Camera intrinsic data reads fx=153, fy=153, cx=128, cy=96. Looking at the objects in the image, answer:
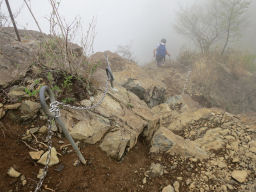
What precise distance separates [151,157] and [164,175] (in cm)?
37

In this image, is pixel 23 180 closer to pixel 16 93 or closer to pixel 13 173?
pixel 13 173

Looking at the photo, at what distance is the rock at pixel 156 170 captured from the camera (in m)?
2.44

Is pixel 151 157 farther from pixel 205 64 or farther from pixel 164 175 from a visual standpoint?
pixel 205 64

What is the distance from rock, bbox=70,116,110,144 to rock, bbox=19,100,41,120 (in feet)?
1.90

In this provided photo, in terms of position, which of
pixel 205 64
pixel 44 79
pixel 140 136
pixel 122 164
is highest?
pixel 205 64

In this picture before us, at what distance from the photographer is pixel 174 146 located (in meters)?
2.96

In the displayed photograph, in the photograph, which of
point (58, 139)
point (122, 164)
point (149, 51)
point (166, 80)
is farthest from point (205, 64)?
point (149, 51)

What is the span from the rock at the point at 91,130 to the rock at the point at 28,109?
1.90ft

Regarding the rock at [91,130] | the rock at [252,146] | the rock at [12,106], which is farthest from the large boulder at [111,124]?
the rock at [252,146]

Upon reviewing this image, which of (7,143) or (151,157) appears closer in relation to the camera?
(7,143)

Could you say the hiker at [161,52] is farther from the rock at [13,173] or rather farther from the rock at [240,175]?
the rock at [13,173]

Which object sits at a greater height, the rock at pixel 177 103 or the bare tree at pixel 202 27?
the bare tree at pixel 202 27

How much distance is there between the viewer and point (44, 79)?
8.57 ft

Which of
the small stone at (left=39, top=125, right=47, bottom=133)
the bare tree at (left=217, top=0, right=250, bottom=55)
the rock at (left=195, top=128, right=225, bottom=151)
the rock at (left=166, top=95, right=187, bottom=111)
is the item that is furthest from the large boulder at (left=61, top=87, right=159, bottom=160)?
the bare tree at (left=217, top=0, right=250, bottom=55)
